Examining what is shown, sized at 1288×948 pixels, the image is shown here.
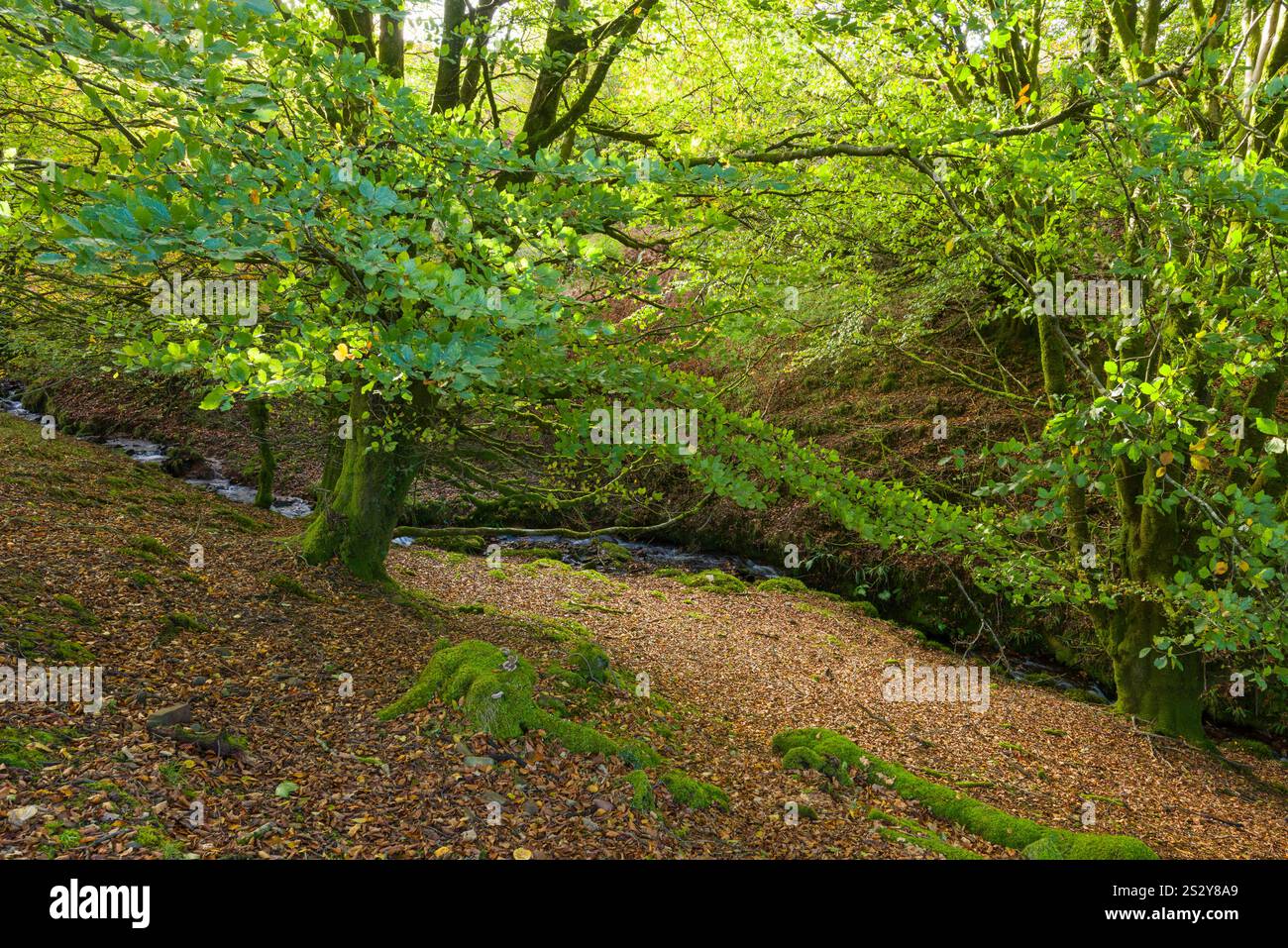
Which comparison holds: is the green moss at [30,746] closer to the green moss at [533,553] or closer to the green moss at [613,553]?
the green moss at [533,553]

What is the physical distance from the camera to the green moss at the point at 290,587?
7.18m

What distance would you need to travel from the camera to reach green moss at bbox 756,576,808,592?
13664 millimetres

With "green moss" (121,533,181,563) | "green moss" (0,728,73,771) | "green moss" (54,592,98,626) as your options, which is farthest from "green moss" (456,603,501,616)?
"green moss" (0,728,73,771)

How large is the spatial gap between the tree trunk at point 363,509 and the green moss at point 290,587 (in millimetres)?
667

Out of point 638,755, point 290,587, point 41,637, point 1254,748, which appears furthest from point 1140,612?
point 41,637

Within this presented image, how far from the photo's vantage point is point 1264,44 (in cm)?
639

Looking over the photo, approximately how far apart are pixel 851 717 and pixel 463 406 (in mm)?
4895

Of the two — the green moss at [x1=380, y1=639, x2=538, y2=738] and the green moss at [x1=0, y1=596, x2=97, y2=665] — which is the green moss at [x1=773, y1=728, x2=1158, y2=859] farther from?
the green moss at [x1=0, y1=596, x2=97, y2=665]

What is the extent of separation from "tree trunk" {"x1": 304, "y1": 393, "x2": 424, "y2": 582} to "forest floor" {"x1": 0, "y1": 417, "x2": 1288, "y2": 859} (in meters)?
0.36

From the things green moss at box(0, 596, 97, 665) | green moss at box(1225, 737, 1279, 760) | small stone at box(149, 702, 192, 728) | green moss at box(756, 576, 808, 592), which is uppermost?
green moss at box(0, 596, 97, 665)

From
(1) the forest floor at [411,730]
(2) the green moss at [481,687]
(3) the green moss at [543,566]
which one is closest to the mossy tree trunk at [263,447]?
(1) the forest floor at [411,730]
